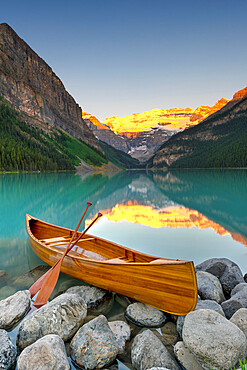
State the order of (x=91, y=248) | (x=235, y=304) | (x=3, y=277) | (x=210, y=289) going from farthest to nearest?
(x=91, y=248), (x=3, y=277), (x=210, y=289), (x=235, y=304)

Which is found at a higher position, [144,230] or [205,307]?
[205,307]

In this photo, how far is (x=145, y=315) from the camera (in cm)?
636

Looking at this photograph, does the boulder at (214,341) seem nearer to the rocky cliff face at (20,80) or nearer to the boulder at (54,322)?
the boulder at (54,322)

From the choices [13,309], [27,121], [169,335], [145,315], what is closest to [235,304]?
[169,335]

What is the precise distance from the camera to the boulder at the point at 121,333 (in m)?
5.50

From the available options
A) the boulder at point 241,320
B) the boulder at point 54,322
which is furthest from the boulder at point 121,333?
the boulder at point 241,320

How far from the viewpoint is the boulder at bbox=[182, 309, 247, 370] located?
14.2 feet

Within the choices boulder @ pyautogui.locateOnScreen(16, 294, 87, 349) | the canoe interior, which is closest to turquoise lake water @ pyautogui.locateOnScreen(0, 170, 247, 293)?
the canoe interior

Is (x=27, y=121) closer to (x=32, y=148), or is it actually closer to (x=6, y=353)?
(x=32, y=148)

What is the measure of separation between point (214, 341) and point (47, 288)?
17.0 ft

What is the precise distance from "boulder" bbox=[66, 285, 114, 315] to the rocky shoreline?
28 mm

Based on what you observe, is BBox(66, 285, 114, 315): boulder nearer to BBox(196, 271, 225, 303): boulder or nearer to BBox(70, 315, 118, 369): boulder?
BBox(70, 315, 118, 369): boulder

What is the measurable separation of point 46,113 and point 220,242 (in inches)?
7794

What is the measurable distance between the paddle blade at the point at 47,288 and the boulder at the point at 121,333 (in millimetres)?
2481
